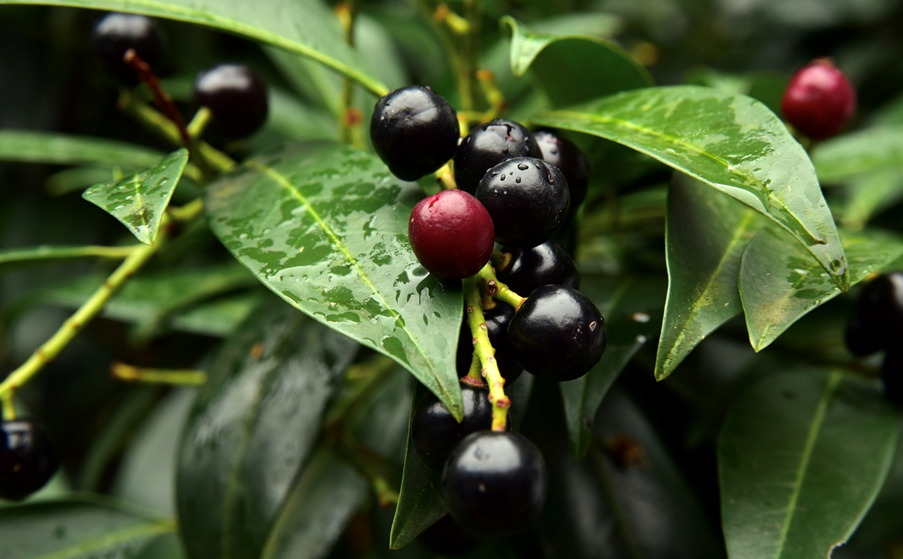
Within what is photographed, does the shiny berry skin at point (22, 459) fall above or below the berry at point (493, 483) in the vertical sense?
below

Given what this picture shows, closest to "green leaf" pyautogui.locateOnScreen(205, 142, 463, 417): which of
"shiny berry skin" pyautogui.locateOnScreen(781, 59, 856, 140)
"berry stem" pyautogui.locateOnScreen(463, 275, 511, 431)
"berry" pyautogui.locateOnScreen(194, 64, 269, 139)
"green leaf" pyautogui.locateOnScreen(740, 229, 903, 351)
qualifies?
"berry stem" pyautogui.locateOnScreen(463, 275, 511, 431)

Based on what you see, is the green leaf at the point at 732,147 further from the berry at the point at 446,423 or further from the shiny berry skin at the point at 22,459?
the shiny berry skin at the point at 22,459

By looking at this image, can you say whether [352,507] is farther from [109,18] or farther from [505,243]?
[109,18]

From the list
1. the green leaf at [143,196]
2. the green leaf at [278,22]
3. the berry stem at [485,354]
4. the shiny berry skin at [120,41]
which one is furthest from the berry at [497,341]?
the shiny berry skin at [120,41]

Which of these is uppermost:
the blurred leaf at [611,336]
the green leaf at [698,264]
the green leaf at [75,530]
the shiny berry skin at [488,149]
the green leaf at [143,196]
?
the shiny berry skin at [488,149]

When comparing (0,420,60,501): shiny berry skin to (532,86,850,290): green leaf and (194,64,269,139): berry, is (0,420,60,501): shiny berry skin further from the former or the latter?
(532,86,850,290): green leaf

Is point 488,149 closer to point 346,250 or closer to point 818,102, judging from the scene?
point 346,250
